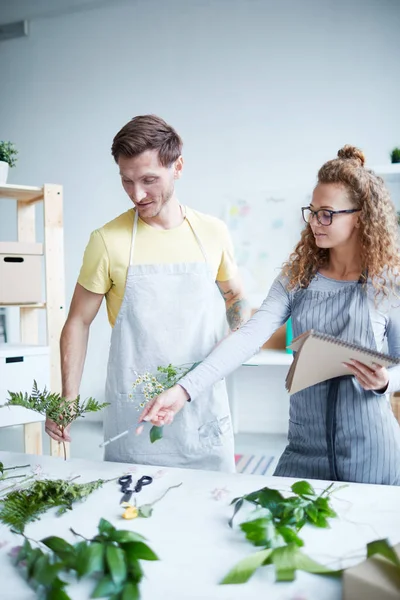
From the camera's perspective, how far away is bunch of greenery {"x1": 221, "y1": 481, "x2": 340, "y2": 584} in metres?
0.90

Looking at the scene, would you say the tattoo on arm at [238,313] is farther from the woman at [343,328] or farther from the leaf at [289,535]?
the leaf at [289,535]

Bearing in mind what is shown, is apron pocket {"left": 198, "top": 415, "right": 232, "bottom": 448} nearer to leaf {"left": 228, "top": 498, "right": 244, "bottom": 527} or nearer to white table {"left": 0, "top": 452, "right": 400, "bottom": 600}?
white table {"left": 0, "top": 452, "right": 400, "bottom": 600}

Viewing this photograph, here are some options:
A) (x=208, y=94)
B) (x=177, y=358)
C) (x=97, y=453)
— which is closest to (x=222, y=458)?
(x=177, y=358)

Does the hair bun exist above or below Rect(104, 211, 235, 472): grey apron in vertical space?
above

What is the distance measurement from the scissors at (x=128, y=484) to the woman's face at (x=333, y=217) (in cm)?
78

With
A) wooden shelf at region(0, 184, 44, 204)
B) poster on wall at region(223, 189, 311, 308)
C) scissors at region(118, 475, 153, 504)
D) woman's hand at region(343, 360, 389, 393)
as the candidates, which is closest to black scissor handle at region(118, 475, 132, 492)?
scissors at region(118, 475, 153, 504)

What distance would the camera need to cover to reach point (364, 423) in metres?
1.49

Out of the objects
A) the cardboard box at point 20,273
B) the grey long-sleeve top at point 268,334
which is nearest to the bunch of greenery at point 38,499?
the grey long-sleeve top at point 268,334

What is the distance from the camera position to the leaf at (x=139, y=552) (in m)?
0.91

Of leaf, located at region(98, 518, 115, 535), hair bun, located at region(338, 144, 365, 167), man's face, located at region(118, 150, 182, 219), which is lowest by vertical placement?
leaf, located at region(98, 518, 115, 535)

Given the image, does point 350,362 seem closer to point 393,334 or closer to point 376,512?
point 393,334

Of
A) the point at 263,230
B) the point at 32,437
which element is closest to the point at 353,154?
the point at 32,437

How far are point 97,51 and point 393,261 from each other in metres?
4.11

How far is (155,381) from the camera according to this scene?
1.71 m
